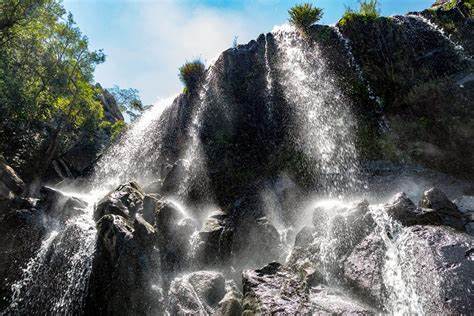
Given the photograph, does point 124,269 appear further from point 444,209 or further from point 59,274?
point 444,209

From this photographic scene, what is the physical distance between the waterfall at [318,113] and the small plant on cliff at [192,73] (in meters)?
4.97

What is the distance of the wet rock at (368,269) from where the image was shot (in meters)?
7.11

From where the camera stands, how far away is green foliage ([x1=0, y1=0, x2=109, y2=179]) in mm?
17641

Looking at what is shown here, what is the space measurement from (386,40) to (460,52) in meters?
3.12

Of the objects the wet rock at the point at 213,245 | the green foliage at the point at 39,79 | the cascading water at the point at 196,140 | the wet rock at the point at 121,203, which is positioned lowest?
the wet rock at the point at 213,245

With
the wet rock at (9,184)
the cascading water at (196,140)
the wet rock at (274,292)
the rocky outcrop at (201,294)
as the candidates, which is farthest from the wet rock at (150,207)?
the wet rock at (9,184)

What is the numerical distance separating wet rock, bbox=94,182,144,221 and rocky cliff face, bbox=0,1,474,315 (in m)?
0.07

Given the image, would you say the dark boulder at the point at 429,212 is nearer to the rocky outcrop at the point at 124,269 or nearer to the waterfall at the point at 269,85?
the rocky outcrop at the point at 124,269

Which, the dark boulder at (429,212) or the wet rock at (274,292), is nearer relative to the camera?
the wet rock at (274,292)

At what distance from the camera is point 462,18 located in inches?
613

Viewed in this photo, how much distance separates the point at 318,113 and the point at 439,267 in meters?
10.2

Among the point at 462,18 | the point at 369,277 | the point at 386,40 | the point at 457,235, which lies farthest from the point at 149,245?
the point at 462,18

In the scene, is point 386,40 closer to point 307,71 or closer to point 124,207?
point 307,71

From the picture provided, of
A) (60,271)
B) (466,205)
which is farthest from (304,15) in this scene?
(60,271)
